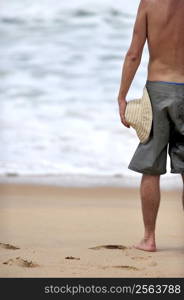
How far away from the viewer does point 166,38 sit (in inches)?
135

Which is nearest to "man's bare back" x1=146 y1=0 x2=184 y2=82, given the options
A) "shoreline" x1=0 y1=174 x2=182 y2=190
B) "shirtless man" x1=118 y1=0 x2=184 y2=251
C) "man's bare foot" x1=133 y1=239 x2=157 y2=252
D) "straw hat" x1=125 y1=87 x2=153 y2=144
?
"shirtless man" x1=118 y1=0 x2=184 y2=251

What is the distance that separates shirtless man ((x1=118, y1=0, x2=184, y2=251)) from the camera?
3404 mm

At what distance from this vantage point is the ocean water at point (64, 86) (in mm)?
6031

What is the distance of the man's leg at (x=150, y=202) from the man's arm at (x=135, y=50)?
28 centimetres

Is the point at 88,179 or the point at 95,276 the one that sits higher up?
the point at 95,276

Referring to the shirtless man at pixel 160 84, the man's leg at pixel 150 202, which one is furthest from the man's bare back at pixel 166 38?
the man's leg at pixel 150 202

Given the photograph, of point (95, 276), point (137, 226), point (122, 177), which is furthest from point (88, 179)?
point (95, 276)

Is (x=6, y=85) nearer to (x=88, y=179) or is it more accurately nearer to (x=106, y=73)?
(x=106, y=73)

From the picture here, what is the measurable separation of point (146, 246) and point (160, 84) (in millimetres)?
688

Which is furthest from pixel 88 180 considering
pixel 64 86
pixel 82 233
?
pixel 64 86

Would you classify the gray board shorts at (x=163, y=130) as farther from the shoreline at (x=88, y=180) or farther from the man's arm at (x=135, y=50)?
the shoreline at (x=88, y=180)

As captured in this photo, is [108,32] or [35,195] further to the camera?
[108,32]

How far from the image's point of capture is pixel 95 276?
298 cm

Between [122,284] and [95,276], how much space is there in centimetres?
20
